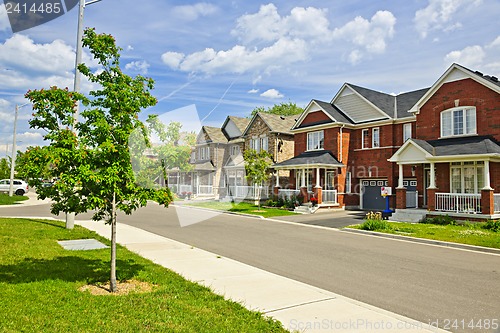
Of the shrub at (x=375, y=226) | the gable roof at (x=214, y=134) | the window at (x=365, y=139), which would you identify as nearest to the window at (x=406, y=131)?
the window at (x=365, y=139)

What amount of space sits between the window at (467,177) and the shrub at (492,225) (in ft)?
11.1

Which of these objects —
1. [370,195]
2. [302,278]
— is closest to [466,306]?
[302,278]

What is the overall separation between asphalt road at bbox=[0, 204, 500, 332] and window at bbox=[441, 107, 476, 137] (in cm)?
1096

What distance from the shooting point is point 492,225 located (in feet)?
57.8

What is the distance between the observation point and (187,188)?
1849 inches

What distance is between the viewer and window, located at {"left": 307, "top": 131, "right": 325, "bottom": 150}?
104 ft

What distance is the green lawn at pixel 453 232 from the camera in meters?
14.3

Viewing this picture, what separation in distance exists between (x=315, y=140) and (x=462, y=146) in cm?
1321

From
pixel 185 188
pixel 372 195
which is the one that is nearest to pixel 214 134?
pixel 185 188

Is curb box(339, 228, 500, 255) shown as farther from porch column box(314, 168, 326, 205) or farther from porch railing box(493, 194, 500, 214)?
porch column box(314, 168, 326, 205)

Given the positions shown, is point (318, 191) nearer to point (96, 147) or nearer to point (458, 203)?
point (458, 203)

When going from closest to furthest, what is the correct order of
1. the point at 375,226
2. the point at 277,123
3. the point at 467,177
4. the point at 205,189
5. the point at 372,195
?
the point at 375,226 < the point at 467,177 < the point at 372,195 < the point at 277,123 < the point at 205,189

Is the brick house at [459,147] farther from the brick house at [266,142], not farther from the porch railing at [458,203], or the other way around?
the brick house at [266,142]

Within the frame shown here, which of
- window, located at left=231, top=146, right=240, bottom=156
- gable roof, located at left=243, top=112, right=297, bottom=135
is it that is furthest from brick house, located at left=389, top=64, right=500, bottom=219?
window, located at left=231, top=146, right=240, bottom=156
